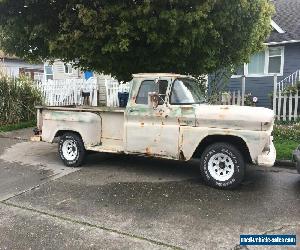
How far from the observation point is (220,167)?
21.3ft

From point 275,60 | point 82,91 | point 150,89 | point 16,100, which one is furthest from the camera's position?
point 275,60

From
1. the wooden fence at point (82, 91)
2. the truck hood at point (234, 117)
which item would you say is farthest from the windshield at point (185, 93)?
the wooden fence at point (82, 91)

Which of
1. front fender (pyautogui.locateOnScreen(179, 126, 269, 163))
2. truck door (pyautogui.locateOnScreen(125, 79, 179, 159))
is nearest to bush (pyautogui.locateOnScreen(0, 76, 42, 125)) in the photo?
truck door (pyautogui.locateOnScreen(125, 79, 179, 159))

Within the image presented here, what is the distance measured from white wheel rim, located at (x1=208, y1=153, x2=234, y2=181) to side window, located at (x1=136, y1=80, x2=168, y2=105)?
143cm

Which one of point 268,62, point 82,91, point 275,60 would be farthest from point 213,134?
point 275,60

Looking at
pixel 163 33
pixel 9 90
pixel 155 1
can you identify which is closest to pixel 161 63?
pixel 163 33

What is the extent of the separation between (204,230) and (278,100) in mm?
8988

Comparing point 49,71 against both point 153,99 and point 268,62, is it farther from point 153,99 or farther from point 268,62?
point 153,99

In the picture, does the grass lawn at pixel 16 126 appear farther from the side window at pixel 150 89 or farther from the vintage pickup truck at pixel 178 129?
the side window at pixel 150 89

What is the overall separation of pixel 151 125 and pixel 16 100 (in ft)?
27.6

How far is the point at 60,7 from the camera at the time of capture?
350 inches

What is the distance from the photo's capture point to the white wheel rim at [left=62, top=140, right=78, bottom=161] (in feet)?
26.3

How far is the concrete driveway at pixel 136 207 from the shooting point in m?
4.65

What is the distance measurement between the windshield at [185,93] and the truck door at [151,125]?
149 mm
